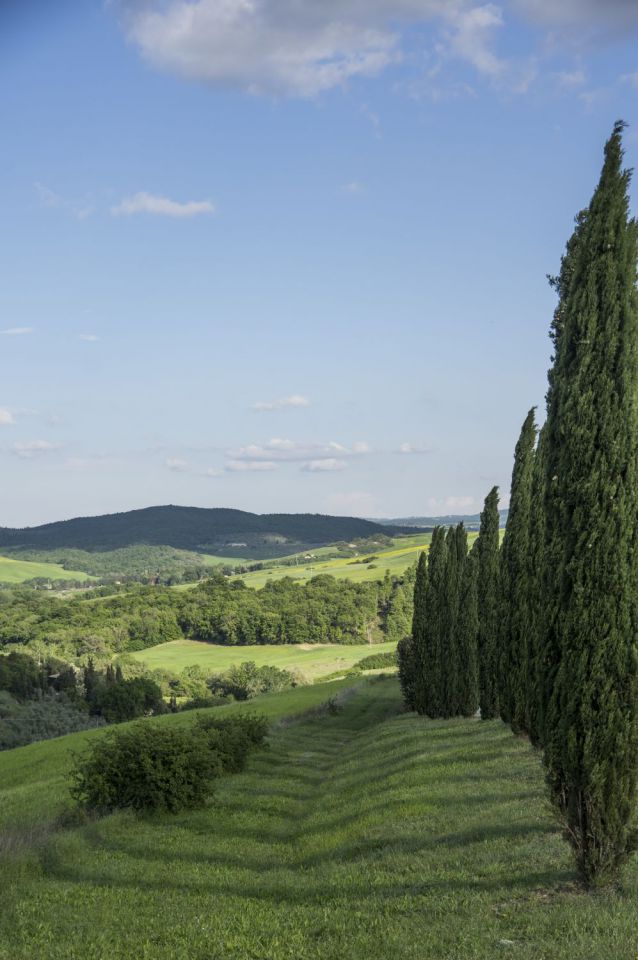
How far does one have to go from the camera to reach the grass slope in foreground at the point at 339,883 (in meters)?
8.63

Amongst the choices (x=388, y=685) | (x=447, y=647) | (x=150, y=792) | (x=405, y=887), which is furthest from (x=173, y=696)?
(x=405, y=887)

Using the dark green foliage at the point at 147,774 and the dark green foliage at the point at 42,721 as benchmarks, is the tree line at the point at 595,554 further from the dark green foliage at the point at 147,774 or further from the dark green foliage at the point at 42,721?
the dark green foliage at the point at 42,721

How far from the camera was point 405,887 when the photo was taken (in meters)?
10.6

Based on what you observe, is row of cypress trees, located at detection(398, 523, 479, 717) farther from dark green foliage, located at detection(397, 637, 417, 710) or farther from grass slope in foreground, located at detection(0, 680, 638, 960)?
grass slope in foreground, located at detection(0, 680, 638, 960)

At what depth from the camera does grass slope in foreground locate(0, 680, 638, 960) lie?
28.3 feet

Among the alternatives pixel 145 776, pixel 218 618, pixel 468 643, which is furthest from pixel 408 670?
pixel 218 618

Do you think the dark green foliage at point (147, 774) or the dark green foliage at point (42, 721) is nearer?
the dark green foliage at point (147, 774)

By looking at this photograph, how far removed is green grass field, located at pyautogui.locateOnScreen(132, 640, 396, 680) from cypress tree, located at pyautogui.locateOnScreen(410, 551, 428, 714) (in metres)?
57.0

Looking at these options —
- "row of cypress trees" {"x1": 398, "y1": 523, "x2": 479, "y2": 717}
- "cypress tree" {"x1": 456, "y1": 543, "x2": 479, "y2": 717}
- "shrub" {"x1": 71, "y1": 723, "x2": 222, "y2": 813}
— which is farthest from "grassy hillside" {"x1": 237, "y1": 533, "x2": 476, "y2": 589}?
"shrub" {"x1": 71, "y1": 723, "x2": 222, "y2": 813}

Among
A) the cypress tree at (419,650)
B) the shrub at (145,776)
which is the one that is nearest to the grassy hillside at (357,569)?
the cypress tree at (419,650)

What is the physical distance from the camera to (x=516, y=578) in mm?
23906

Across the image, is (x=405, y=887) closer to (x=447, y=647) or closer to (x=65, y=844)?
(x=65, y=844)

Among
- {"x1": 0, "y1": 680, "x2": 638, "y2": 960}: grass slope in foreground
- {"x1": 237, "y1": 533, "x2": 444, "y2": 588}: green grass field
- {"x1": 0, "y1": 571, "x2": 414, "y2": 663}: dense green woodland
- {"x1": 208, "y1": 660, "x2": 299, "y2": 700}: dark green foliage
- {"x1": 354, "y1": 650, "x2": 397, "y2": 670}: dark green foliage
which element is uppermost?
{"x1": 0, "y1": 680, "x2": 638, "y2": 960}: grass slope in foreground

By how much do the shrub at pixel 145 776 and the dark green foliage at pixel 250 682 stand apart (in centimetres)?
7745
